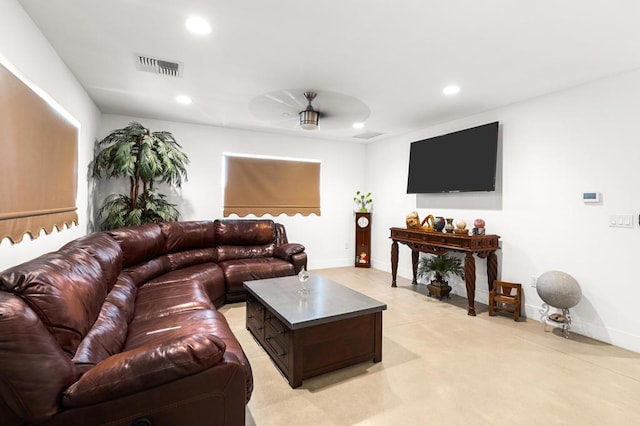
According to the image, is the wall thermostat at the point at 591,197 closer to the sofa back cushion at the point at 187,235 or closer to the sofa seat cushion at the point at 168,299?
the sofa seat cushion at the point at 168,299

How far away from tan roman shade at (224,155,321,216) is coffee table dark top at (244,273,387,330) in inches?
96.6

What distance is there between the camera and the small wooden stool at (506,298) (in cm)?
334

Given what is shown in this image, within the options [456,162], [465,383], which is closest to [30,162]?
[465,383]

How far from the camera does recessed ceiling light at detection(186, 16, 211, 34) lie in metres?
2.08

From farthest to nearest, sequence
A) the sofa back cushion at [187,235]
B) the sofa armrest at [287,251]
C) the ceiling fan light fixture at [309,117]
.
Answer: the sofa armrest at [287,251] < the sofa back cushion at [187,235] < the ceiling fan light fixture at [309,117]

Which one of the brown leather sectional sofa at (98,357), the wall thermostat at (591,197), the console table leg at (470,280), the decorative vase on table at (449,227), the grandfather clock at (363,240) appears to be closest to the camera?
the brown leather sectional sofa at (98,357)

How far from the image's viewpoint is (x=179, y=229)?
3889 mm

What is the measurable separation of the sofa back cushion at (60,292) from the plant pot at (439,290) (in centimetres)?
372

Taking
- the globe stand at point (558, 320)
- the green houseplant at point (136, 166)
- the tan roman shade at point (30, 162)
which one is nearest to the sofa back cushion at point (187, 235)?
the green houseplant at point (136, 166)

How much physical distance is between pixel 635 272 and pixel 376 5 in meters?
3.18

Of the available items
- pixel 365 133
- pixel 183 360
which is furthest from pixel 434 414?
pixel 365 133

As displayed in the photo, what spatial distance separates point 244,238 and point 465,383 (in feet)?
10.7

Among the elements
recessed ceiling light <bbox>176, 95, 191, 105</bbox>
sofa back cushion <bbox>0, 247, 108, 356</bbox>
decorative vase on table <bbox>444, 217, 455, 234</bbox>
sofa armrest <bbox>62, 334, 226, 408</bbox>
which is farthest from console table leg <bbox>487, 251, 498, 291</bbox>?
recessed ceiling light <bbox>176, 95, 191, 105</bbox>

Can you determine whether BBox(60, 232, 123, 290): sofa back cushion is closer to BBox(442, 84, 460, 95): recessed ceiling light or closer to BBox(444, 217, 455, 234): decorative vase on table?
BBox(442, 84, 460, 95): recessed ceiling light
